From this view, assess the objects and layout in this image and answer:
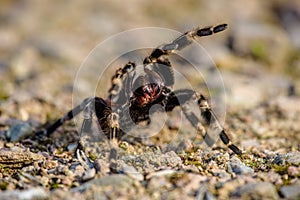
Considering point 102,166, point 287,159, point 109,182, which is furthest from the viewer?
point 287,159

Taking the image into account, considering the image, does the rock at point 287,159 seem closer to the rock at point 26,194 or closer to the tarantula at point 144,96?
the tarantula at point 144,96

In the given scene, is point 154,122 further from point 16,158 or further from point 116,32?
point 116,32

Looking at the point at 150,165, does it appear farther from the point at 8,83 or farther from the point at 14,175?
the point at 8,83

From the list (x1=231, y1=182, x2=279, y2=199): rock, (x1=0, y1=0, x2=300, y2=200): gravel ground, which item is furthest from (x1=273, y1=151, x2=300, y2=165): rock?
(x1=231, y1=182, x2=279, y2=199): rock

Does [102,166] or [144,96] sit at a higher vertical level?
[144,96]

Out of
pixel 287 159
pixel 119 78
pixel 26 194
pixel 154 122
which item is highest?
pixel 154 122

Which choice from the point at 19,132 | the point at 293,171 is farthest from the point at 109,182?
the point at 19,132

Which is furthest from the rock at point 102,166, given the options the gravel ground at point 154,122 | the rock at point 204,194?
the rock at point 204,194

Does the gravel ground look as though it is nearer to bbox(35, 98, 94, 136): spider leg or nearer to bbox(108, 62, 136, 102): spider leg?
bbox(35, 98, 94, 136): spider leg

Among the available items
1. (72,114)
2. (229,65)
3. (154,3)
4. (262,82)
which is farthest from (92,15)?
(72,114)
